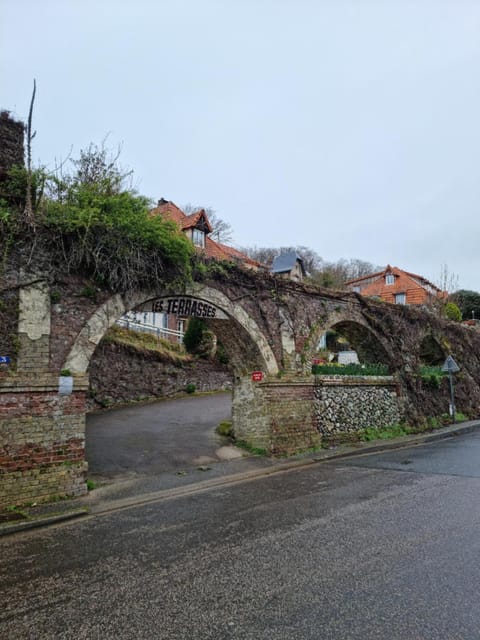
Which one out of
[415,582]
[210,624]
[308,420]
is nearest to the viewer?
[210,624]

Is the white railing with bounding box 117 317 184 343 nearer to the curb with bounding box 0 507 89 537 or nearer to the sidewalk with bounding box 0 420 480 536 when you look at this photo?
the sidewalk with bounding box 0 420 480 536

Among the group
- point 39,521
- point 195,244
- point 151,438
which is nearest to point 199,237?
point 195,244

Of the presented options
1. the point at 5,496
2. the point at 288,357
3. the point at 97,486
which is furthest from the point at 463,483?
the point at 5,496

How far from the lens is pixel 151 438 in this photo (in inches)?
445

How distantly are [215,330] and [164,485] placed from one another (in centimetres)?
399

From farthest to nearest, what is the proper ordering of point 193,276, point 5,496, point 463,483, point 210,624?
point 193,276 < point 463,483 < point 5,496 < point 210,624

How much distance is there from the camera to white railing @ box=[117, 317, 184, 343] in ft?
69.1

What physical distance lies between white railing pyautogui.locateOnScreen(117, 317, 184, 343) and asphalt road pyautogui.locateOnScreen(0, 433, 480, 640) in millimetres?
15238

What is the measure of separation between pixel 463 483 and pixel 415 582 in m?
4.00

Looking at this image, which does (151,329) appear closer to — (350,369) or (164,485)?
(350,369)

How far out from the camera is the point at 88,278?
771 cm

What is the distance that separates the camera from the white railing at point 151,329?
2105 centimetres

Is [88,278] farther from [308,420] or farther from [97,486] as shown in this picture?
[308,420]

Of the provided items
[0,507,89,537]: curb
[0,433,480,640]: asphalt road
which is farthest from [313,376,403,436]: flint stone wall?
Result: [0,507,89,537]: curb
